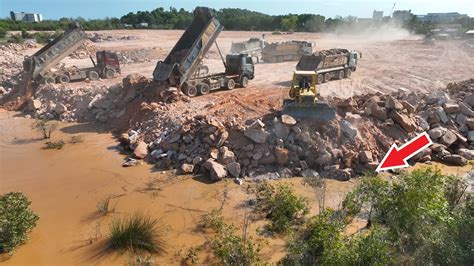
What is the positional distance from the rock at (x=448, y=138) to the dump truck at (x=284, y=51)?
1595 centimetres

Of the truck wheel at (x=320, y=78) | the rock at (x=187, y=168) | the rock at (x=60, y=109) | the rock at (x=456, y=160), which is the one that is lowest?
the rock at (x=456, y=160)

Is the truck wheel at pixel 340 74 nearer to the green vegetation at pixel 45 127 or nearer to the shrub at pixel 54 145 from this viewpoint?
the shrub at pixel 54 145

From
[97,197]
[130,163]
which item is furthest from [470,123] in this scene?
[97,197]

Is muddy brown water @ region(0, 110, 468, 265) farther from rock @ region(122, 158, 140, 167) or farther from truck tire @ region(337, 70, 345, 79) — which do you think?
truck tire @ region(337, 70, 345, 79)

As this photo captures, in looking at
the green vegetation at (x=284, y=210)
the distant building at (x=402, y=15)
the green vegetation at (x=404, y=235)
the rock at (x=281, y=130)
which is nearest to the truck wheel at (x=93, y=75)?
the rock at (x=281, y=130)

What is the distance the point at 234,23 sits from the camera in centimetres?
6097

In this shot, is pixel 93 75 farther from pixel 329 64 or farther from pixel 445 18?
pixel 445 18

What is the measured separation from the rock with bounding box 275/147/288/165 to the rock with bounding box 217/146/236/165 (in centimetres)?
132

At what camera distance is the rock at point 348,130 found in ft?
38.2

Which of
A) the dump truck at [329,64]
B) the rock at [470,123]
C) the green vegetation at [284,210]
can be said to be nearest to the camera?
the green vegetation at [284,210]

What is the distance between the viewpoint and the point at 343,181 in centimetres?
1065

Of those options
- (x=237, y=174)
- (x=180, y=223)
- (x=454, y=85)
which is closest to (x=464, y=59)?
(x=454, y=85)

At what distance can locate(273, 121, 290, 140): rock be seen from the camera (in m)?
11.5

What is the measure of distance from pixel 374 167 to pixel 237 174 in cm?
417
